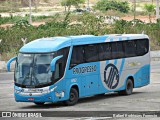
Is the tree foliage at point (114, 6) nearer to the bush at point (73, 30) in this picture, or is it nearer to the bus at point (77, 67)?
the bush at point (73, 30)

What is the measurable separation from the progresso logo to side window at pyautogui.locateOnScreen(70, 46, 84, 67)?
1.76 m

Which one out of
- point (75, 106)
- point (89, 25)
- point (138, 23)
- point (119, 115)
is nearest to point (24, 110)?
point (75, 106)

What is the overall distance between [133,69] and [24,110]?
7203mm

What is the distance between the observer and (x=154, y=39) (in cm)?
5691

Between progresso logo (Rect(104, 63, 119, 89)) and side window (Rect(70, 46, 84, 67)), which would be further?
progresso logo (Rect(104, 63, 119, 89))

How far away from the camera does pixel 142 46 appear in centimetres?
2802

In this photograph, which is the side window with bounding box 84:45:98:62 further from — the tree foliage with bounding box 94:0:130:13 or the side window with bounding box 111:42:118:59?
the tree foliage with bounding box 94:0:130:13

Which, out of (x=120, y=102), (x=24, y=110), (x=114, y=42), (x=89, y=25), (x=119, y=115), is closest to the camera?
(x=119, y=115)

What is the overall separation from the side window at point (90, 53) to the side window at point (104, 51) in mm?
304

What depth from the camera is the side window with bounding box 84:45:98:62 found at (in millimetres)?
24477

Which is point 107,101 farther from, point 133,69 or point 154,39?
point 154,39

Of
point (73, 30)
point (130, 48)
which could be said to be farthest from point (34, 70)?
point (73, 30)

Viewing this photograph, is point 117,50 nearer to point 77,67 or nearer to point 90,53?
point 90,53

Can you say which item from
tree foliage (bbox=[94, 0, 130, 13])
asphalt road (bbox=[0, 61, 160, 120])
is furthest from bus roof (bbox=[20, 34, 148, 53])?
tree foliage (bbox=[94, 0, 130, 13])
